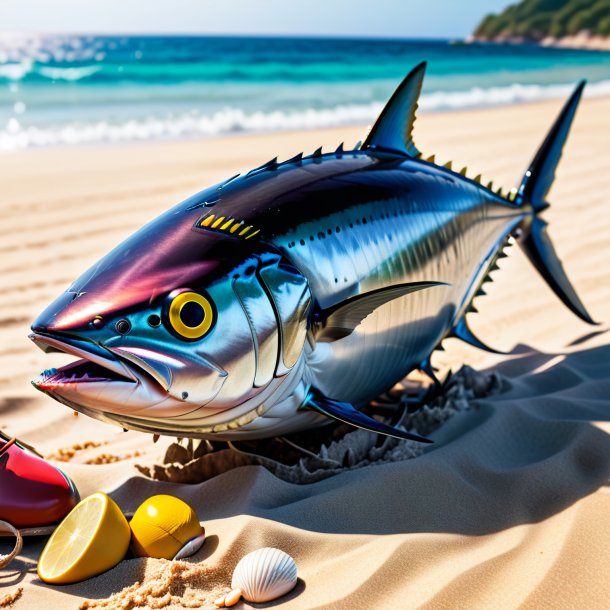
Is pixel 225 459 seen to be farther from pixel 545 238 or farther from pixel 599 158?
pixel 599 158

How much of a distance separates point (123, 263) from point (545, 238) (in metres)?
2.05

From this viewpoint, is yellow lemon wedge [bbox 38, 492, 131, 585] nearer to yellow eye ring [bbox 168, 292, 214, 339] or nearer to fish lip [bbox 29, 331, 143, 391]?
fish lip [bbox 29, 331, 143, 391]

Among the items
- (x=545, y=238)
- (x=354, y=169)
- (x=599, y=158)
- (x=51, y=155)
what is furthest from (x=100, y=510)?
(x=51, y=155)

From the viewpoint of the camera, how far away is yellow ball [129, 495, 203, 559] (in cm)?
203

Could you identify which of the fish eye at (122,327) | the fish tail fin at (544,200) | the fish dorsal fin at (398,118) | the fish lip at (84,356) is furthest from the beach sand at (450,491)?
the fish dorsal fin at (398,118)

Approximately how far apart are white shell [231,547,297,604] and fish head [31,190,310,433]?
0.38m

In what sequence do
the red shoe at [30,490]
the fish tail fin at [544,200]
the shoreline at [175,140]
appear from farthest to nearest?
1. the shoreline at [175,140]
2. the fish tail fin at [544,200]
3. the red shoe at [30,490]

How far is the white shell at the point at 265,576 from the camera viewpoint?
187cm

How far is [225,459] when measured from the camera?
8.21 feet

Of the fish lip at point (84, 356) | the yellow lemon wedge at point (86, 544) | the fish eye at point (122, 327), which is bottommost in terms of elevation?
the yellow lemon wedge at point (86, 544)

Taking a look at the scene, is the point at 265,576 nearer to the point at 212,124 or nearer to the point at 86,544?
the point at 86,544

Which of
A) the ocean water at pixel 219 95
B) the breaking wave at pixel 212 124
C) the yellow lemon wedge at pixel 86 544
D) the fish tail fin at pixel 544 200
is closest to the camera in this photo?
the yellow lemon wedge at pixel 86 544

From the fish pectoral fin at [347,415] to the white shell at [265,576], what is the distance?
429 mm

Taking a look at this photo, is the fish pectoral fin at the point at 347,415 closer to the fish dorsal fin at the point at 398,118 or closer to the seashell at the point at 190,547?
the seashell at the point at 190,547
